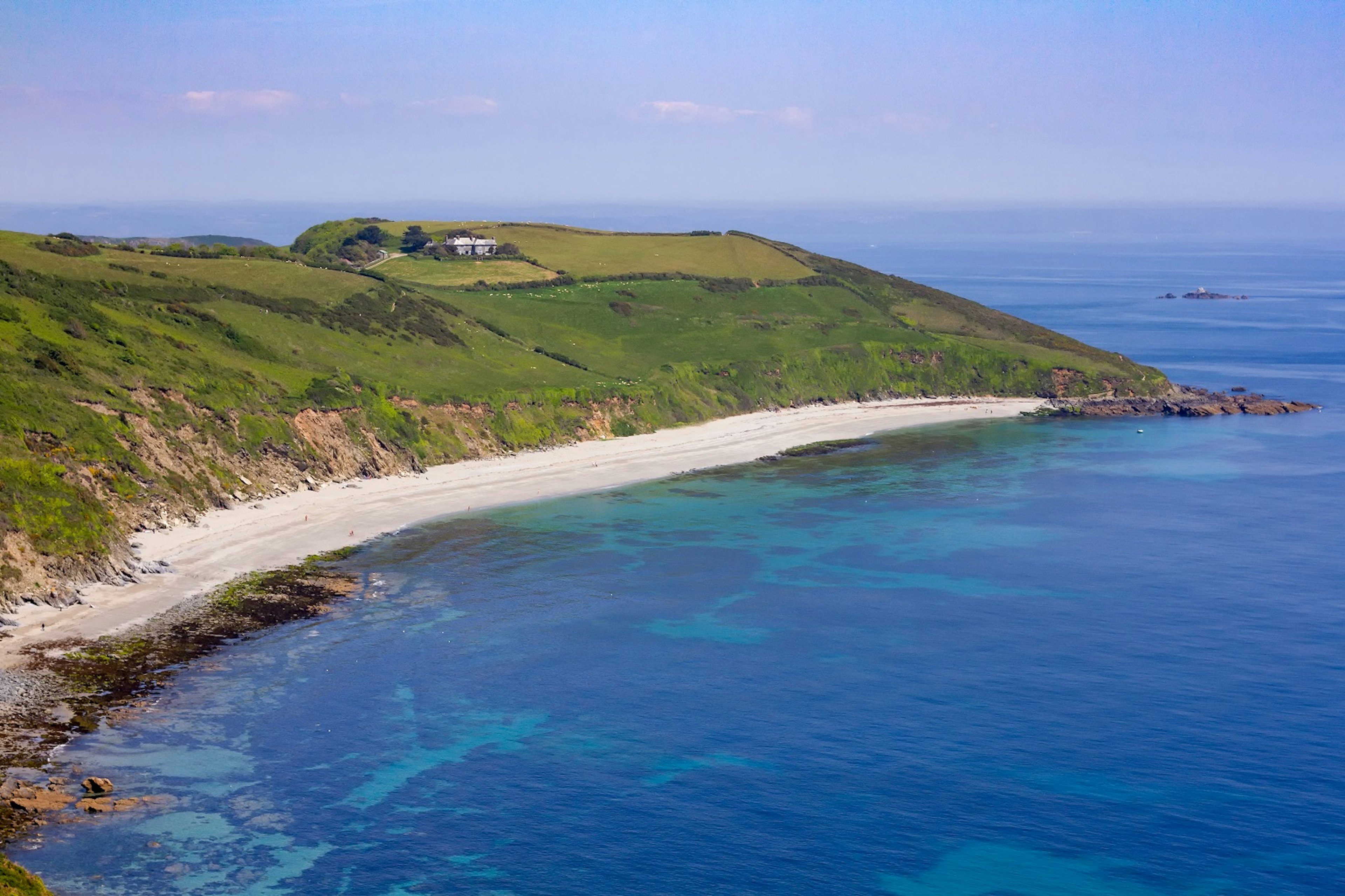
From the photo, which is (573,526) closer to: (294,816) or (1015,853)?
(294,816)

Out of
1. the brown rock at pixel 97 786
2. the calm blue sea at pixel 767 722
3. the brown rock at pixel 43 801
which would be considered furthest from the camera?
the brown rock at pixel 97 786

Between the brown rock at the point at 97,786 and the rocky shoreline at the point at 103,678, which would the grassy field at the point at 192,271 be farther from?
the brown rock at the point at 97,786

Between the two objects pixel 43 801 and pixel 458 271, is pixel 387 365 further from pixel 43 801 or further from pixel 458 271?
pixel 43 801

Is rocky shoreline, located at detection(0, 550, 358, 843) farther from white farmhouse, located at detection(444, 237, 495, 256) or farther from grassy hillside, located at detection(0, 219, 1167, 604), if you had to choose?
white farmhouse, located at detection(444, 237, 495, 256)

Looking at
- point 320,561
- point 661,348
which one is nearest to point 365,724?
point 320,561

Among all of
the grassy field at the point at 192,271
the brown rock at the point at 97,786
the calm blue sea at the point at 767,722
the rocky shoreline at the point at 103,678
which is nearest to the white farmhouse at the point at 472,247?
the grassy field at the point at 192,271
